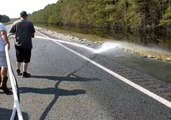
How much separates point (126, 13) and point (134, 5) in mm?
7904

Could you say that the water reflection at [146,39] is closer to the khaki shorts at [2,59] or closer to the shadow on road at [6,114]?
the khaki shorts at [2,59]

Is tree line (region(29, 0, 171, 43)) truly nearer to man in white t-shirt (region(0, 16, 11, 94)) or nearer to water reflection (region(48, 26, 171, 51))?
water reflection (region(48, 26, 171, 51))

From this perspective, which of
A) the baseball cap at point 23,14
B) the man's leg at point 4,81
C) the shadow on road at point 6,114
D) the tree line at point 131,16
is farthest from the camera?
the tree line at point 131,16

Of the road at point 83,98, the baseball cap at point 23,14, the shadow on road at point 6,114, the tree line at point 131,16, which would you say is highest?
the baseball cap at point 23,14

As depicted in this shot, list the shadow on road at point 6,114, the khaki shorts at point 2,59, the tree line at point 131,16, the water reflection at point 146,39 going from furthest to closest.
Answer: the tree line at point 131,16 → the water reflection at point 146,39 → the khaki shorts at point 2,59 → the shadow on road at point 6,114

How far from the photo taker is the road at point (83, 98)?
6809mm

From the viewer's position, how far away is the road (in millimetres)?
6809

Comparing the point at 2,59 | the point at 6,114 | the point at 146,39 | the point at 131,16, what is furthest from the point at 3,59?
the point at 131,16

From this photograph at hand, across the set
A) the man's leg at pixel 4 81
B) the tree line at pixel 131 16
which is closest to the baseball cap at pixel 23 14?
the man's leg at pixel 4 81

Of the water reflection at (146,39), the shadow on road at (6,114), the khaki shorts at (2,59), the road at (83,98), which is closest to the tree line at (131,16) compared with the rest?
the water reflection at (146,39)

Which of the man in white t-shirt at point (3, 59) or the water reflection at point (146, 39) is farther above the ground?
the man in white t-shirt at point (3, 59)

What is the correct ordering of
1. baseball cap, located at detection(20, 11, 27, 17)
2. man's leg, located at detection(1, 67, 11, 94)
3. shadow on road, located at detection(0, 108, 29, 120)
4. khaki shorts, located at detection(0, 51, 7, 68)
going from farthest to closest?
baseball cap, located at detection(20, 11, 27, 17) → khaki shorts, located at detection(0, 51, 7, 68) → man's leg, located at detection(1, 67, 11, 94) → shadow on road, located at detection(0, 108, 29, 120)

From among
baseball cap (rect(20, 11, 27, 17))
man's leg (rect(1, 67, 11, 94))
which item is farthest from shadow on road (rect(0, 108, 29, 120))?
baseball cap (rect(20, 11, 27, 17))

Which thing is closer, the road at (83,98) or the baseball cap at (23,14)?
the road at (83,98)
